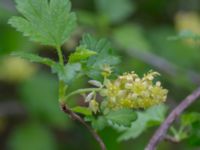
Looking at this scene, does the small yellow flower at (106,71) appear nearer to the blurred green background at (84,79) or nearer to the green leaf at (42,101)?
the blurred green background at (84,79)

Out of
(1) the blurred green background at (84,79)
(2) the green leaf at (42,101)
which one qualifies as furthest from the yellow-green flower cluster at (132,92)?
(2) the green leaf at (42,101)

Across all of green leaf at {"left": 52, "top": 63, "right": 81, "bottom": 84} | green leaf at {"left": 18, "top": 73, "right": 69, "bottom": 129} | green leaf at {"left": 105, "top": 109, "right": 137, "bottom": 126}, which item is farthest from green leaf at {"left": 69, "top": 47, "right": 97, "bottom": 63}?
green leaf at {"left": 18, "top": 73, "right": 69, "bottom": 129}

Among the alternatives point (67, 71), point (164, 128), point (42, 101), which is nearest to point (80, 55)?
point (67, 71)

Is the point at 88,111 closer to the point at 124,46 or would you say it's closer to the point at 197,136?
the point at 197,136

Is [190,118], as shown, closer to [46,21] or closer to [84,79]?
[46,21]

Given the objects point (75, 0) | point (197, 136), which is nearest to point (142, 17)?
point (75, 0)

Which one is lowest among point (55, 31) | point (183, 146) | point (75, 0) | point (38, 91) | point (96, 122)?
point (183, 146)
